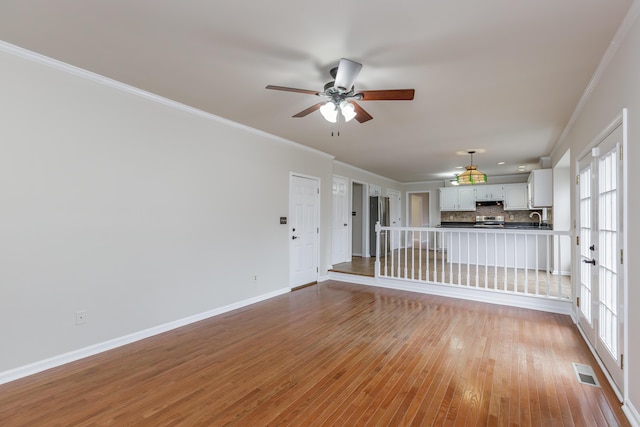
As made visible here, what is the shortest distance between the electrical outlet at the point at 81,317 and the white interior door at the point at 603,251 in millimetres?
4314

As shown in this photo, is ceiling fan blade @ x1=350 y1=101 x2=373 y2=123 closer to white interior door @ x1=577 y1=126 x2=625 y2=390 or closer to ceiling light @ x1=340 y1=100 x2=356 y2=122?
ceiling light @ x1=340 y1=100 x2=356 y2=122

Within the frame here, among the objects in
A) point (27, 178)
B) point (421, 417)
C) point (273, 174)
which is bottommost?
point (421, 417)

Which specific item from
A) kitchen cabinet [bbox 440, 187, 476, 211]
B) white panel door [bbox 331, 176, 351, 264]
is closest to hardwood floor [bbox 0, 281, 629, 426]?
white panel door [bbox 331, 176, 351, 264]

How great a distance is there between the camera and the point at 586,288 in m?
3.21

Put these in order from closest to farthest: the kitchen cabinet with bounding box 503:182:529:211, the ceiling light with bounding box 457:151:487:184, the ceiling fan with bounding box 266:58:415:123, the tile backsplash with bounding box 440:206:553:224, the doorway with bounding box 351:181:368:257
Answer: the ceiling fan with bounding box 266:58:415:123 < the ceiling light with bounding box 457:151:487:184 < the doorway with bounding box 351:181:368:257 < the kitchen cabinet with bounding box 503:182:529:211 < the tile backsplash with bounding box 440:206:553:224

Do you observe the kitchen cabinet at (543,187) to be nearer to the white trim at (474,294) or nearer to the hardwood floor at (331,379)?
the white trim at (474,294)

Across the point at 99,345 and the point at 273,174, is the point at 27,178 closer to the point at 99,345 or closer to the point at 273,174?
the point at 99,345

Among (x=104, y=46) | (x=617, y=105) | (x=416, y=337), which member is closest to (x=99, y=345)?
(x=104, y=46)

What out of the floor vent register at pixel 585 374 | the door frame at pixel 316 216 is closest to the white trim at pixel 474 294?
the door frame at pixel 316 216

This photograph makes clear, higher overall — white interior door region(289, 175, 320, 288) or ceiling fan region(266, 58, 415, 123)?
ceiling fan region(266, 58, 415, 123)

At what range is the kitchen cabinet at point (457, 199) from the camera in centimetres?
931

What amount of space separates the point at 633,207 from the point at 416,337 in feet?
7.06

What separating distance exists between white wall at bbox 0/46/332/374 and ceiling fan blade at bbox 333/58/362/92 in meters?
2.14

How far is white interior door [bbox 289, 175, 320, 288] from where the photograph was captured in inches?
209
